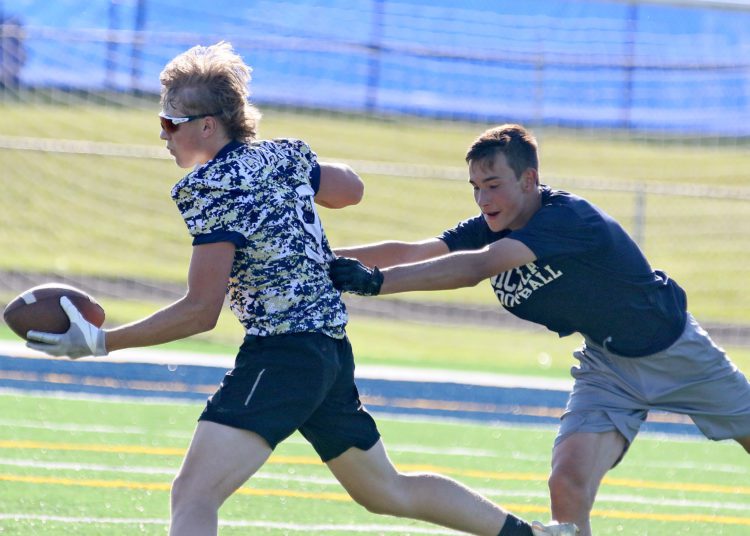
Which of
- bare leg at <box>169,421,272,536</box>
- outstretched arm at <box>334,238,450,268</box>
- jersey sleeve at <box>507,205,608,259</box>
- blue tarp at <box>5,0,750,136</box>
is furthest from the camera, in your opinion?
blue tarp at <box>5,0,750,136</box>

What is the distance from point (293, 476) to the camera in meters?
6.82

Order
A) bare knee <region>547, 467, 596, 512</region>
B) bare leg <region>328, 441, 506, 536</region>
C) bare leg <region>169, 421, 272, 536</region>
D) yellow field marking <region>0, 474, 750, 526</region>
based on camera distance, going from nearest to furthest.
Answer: bare leg <region>169, 421, 272, 536</region> < bare leg <region>328, 441, 506, 536</region> < bare knee <region>547, 467, 596, 512</region> < yellow field marking <region>0, 474, 750, 526</region>

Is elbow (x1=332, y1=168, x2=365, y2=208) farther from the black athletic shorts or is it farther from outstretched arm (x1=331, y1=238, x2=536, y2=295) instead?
the black athletic shorts

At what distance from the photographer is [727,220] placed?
1684cm

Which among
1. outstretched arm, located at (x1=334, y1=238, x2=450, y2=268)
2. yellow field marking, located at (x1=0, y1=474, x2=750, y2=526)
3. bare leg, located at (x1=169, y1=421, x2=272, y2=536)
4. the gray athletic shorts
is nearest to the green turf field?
yellow field marking, located at (x1=0, y1=474, x2=750, y2=526)

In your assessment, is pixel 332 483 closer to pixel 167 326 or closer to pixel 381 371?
pixel 167 326

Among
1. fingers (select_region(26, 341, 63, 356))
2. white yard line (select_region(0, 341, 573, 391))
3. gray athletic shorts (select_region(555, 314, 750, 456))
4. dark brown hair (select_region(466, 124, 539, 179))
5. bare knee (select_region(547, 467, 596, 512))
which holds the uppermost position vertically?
dark brown hair (select_region(466, 124, 539, 179))

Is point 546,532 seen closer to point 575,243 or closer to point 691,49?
point 575,243

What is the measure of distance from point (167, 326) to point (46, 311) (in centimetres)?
47

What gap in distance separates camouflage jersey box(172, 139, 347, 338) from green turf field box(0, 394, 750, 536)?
151 cm

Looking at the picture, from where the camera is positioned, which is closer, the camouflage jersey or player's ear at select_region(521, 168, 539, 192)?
the camouflage jersey

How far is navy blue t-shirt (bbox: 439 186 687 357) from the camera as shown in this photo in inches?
191

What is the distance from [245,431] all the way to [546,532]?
1.30m

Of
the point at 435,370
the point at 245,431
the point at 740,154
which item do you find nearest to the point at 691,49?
the point at 740,154
